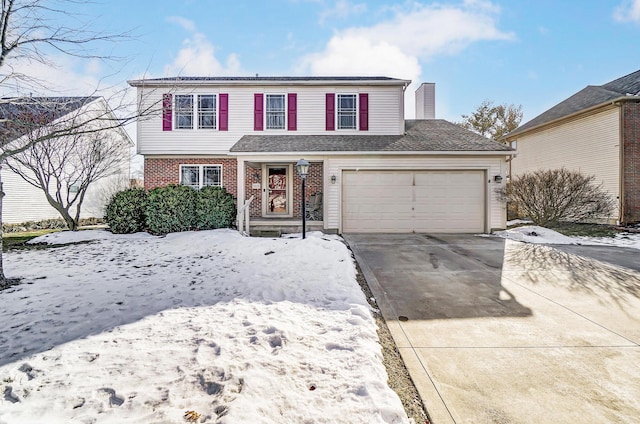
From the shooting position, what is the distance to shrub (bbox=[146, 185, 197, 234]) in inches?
367

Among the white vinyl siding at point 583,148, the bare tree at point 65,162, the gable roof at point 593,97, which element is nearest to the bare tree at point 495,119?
the gable roof at point 593,97

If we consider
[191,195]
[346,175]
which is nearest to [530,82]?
[346,175]

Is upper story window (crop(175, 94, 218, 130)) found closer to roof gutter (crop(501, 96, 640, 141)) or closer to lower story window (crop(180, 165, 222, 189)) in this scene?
lower story window (crop(180, 165, 222, 189))

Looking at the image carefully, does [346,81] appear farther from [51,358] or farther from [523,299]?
[51,358]

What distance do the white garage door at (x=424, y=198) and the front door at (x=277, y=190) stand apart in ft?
9.85

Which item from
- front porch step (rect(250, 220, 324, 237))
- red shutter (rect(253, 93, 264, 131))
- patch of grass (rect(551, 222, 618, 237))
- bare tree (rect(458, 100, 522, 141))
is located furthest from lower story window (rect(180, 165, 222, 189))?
bare tree (rect(458, 100, 522, 141))

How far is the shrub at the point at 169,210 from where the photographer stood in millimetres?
9312

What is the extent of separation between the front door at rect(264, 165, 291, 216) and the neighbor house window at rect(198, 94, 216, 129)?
280 cm

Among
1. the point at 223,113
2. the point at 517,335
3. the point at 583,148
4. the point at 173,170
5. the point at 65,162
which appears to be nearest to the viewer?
the point at 517,335

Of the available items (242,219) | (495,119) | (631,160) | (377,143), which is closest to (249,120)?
(242,219)

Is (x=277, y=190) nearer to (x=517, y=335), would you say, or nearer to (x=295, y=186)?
(x=295, y=186)

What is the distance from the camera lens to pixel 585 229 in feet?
36.9

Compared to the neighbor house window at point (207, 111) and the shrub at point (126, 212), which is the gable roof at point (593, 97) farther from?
the shrub at point (126, 212)

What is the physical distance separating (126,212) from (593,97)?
19.6 m
